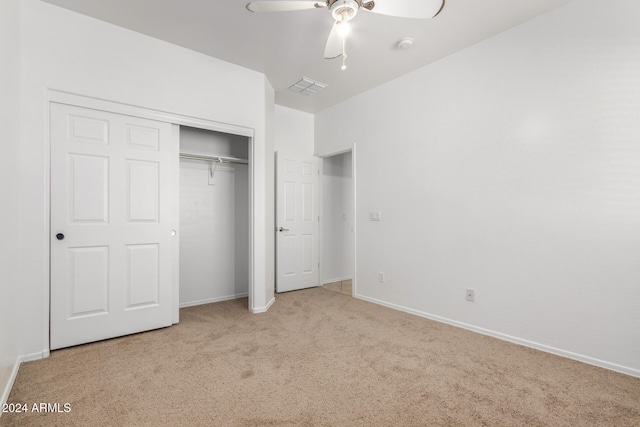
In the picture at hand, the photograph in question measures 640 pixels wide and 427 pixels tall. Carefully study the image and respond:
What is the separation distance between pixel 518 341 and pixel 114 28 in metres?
4.56

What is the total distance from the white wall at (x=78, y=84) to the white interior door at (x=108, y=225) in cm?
10

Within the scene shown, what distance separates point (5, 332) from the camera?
1854 millimetres

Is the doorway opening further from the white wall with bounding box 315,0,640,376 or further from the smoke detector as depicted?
the smoke detector

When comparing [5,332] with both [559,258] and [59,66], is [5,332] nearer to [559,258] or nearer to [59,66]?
[59,66]

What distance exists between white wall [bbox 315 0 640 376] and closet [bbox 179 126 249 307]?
2.01m

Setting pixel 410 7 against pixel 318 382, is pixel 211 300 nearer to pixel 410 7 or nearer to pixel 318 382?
pixel 318 382

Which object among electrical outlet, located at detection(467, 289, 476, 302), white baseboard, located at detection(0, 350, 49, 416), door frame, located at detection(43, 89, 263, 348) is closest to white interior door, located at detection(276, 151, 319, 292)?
door frame, located at detection(43, 89, 263, 348)

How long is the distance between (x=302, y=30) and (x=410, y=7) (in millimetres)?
1300

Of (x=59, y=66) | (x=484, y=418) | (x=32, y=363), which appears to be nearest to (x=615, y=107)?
(x=484, y=418)

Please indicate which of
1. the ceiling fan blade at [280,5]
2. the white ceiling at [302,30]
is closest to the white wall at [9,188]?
the white ceiling at [302,30]

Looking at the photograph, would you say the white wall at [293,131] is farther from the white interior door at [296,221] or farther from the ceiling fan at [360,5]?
the ceiling fan at [360,5]

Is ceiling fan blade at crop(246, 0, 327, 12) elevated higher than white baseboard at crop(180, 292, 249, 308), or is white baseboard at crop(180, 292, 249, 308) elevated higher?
ceiling fan blade at crop(246, 0, 327, 12)

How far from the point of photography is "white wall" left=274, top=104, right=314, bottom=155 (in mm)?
4656

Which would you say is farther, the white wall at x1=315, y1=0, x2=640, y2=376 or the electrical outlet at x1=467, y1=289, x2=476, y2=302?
the electrical outlet at x1=467, y1=289, x2=476, y2=302
